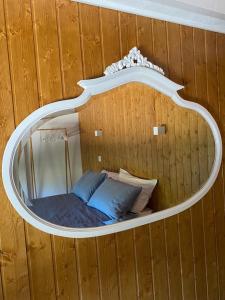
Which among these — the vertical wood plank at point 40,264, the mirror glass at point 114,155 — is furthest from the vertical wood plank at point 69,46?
the vertical wood plank at point 40,264

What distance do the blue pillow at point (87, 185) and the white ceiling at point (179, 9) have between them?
2.56 feet

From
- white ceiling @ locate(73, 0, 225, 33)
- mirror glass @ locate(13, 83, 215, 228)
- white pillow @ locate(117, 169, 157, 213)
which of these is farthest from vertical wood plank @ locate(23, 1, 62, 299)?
white pillow @ locate(117, 169, 157, 213)

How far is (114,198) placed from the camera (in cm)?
150

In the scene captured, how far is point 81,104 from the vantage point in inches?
54.8

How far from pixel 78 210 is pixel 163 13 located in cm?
109

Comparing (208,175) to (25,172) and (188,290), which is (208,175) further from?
(25,172)

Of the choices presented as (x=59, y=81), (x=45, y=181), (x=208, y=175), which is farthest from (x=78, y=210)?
(x=208, y=175)

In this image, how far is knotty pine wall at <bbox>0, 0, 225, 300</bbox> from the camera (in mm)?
1271

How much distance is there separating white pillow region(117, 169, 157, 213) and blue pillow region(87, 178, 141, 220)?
0.08ft

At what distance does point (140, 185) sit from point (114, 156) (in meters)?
0.22

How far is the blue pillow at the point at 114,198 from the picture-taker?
1.45 metres

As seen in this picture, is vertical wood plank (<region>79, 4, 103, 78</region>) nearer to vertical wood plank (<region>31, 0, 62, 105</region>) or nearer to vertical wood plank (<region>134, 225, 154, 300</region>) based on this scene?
vertical wood plank (<region>31, 0, 62, 105</region>)

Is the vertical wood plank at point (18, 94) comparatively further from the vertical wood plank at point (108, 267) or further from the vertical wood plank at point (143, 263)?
the vertical wood plank at point (143, 263)

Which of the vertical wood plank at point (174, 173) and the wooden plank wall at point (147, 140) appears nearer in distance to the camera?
the wooden plank wall at point (147, 140)
